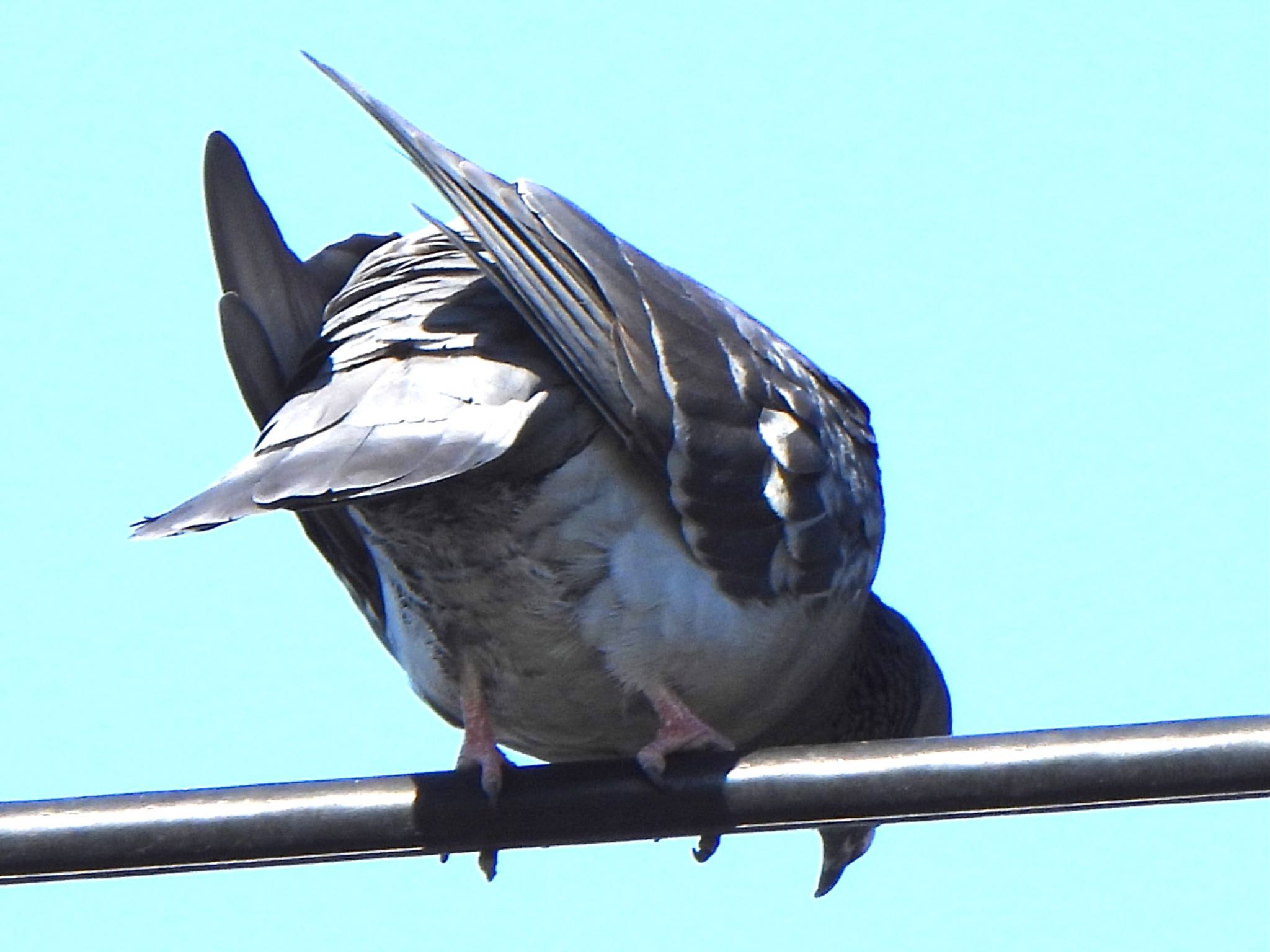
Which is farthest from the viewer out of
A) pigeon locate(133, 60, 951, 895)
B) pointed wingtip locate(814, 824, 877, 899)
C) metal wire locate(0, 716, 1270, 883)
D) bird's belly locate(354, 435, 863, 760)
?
pointed wingtip locate(814, 824, 877, 899)

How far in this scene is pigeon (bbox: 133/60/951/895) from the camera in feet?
16.1

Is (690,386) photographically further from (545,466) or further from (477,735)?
(477,735)

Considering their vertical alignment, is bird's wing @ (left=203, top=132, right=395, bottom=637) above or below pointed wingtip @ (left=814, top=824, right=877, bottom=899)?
above

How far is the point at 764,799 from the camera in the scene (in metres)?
4.25

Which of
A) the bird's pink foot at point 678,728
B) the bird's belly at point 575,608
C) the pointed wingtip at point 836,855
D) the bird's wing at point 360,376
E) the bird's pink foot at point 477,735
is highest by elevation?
the bird's wing at point 360,376

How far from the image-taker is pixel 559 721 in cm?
596

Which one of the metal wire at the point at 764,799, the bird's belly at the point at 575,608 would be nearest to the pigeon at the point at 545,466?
the bird's belly at the point at 575,608

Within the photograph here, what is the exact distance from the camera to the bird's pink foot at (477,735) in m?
5.27

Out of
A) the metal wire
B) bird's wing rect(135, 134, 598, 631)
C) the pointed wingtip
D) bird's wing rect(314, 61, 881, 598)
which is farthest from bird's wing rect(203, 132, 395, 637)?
the pointed wingtip

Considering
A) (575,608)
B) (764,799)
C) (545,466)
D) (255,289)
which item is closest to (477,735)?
(575,608)

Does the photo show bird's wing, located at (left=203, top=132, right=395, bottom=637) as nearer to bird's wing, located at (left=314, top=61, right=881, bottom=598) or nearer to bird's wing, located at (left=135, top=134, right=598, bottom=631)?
bird's wing, located at (left=135, top=134, right=598, bottom=631)

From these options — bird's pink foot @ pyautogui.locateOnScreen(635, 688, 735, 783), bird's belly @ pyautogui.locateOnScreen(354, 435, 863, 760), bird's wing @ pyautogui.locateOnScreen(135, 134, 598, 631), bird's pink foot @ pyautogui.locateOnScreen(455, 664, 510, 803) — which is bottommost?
bird's pink foot @ pyautogui.locateOnScreen(455, 664, 510, 803)

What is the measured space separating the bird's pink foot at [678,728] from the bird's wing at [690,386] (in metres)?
0.35

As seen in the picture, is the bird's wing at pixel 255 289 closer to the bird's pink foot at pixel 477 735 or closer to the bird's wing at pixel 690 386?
the bird's wing at pixel 690 386
